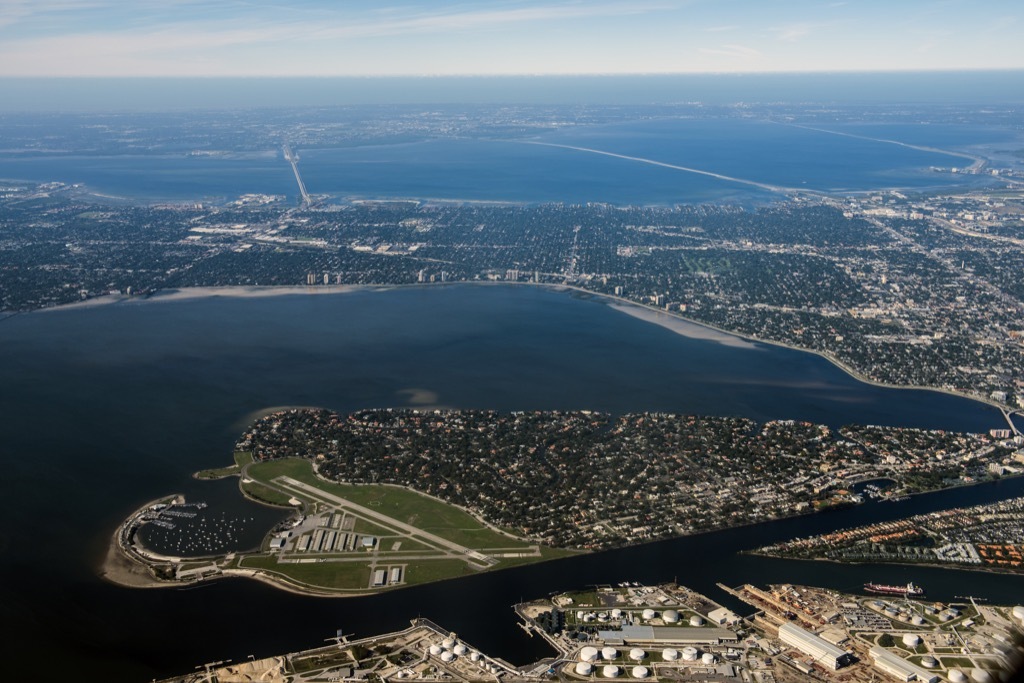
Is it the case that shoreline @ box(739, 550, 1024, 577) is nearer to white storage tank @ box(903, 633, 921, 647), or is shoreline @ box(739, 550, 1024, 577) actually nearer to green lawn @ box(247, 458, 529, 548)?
white storage tank @ box(903, 633, 921, 647)

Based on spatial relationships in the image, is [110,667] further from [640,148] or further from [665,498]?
[640,148]

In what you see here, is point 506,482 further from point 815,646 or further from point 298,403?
point 815,646

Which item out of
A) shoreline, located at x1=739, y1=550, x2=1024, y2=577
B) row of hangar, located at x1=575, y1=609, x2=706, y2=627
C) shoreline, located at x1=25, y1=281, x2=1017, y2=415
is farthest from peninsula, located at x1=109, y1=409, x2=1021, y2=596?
shoreline, located at x1=25, y1=281, x2=1017, y2=415

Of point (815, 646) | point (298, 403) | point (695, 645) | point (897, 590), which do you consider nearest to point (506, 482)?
point (695, 645)

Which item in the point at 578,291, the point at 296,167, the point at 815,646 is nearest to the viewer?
the point at 815,646

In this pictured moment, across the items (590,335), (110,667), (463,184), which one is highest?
(463,184)

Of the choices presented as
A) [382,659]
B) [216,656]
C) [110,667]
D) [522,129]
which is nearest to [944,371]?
[382,659]

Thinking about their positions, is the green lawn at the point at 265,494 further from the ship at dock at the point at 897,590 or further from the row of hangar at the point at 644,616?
the ship at dock at the point at 897,590
